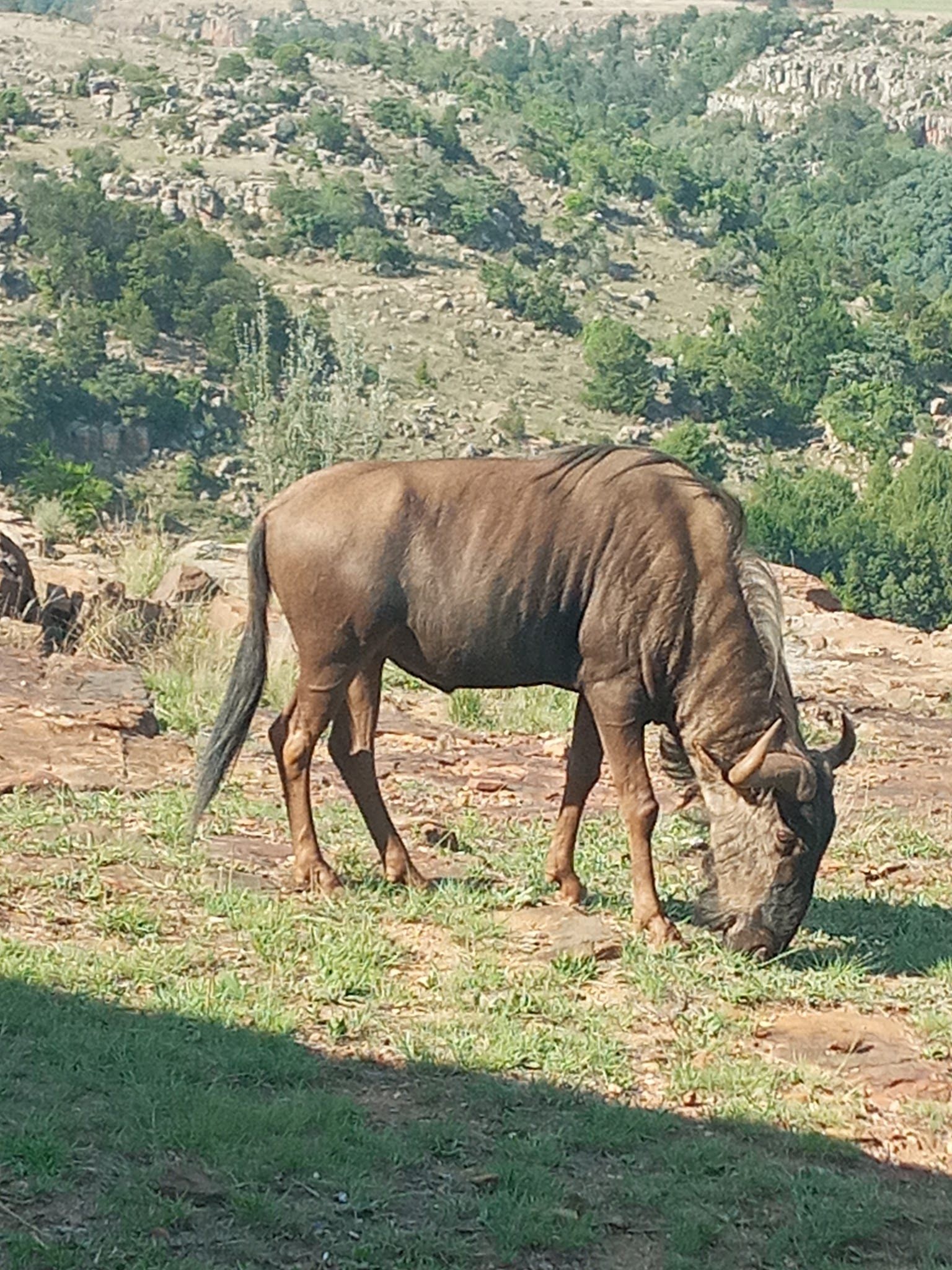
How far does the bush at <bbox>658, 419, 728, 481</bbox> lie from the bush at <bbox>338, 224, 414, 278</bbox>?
12054 mm

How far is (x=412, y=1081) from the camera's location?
5441 mm

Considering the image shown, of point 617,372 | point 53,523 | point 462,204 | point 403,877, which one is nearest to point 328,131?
point 462,204

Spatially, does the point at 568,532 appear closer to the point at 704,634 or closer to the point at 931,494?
the point at 704,634

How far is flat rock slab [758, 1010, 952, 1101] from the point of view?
5.77 m

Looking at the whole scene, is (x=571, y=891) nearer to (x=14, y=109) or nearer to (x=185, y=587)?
(x=185, y=587)

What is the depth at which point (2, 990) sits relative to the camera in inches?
225

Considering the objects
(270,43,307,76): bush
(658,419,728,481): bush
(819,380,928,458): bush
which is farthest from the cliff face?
(658,419,728,481): bush

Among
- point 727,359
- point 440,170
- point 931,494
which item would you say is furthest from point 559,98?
point 931,494

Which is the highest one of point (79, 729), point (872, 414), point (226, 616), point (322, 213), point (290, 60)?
point (79, 729)

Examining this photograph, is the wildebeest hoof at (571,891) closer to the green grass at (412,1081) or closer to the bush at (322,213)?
the green grass at (412,1081)

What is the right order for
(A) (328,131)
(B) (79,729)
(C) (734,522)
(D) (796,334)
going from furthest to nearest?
(A) (328,131) < (D) (796,334) < (B) (79,729) < (C) (734,522)

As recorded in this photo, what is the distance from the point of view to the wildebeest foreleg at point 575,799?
7344 millimetres

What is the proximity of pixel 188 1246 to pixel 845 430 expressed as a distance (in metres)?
59.5

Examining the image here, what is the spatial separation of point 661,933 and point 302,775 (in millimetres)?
1583
